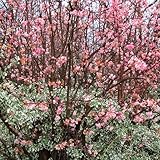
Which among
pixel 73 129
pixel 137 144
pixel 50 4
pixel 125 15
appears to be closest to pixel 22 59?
pixel 50 4

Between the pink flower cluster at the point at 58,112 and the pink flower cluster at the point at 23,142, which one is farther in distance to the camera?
the pink flower cluster at the point at 23,142

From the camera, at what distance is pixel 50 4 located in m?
7.48

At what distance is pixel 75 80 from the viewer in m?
7.48

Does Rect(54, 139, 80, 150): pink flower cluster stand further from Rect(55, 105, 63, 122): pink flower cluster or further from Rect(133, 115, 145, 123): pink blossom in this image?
Rect(133, 115, 145, 123): pink blossom

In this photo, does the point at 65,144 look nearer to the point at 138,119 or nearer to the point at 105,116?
the point at 105,116

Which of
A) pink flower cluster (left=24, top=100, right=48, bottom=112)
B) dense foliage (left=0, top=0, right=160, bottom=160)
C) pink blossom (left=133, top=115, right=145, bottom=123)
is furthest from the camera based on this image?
pink blossom (left=133, top=115, right=145, bottom=123)

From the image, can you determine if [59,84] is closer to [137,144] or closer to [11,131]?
[11,131]

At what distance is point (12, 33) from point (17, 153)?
94.5 inches

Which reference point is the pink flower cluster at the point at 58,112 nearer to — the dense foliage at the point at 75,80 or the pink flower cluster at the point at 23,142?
the dense foliage at the point at 75,80

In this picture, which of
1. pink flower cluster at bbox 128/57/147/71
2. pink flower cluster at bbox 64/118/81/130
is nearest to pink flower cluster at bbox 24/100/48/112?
pink flower cluster at bbox 64/118/81/130

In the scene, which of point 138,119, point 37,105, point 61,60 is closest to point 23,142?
point 37,105

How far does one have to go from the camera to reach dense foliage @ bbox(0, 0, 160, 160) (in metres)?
7.05

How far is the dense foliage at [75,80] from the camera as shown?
278 inches

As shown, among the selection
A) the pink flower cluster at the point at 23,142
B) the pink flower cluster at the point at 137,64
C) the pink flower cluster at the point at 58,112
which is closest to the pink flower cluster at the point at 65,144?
the pink flower cluster at the point at 58,112
